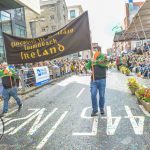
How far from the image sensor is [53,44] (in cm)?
927

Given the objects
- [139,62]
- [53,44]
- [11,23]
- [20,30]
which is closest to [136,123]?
[53,44]

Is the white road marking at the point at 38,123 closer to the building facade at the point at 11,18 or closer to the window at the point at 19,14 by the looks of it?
the building facade at the point at 11,18

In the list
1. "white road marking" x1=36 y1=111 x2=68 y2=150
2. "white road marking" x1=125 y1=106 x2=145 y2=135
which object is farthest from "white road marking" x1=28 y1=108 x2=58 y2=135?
"white road marking" x1=125 y1=106 x2=145 y2=135

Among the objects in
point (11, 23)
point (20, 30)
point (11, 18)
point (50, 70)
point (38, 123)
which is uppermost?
point (11, 18)

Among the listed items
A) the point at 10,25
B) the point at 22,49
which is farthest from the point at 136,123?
the point at 10,25

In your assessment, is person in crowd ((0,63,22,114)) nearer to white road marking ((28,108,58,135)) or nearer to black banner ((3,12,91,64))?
black banner ((3,12,91,64))

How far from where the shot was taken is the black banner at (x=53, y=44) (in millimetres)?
8648

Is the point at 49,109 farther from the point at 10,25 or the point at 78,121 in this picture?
the point at 10,25

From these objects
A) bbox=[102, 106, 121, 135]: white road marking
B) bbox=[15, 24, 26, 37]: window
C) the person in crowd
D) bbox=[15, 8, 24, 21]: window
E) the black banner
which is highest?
bbox=[15, 8, 24, 21]: window

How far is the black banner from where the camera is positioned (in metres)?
8.65

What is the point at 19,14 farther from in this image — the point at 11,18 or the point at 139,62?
the point at 139,62

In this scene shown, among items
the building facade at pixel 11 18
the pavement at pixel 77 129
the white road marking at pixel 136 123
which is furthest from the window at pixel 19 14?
the white road marking at pixel 136 123

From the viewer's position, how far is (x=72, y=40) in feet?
29.0

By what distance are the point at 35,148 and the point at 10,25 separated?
2189 centimetres
